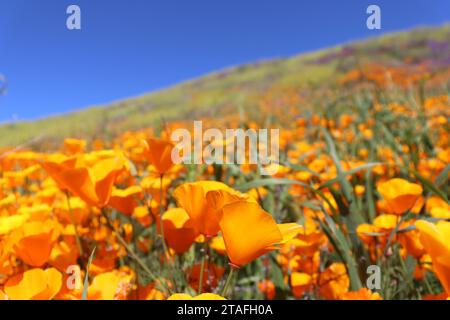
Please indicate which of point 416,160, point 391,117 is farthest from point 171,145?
point 391,117

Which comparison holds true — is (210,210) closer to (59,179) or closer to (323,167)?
(59,179)

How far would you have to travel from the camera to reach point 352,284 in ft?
2.95

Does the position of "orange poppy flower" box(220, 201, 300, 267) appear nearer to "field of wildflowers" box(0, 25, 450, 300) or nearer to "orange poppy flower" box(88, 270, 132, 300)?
"field of wildflowers" box(0, 25, 450, 300)

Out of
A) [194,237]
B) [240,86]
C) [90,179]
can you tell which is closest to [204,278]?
[194,237]

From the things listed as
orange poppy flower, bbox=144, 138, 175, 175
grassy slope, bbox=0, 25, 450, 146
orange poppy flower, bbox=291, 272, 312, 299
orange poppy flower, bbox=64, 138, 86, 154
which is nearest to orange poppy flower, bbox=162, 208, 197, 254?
orange poppy flower, bbox=144, 138, 175, 175

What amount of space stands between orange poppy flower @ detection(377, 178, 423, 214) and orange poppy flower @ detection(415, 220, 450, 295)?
57 centimetres

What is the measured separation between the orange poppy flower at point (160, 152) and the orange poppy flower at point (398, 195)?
1.74 feet

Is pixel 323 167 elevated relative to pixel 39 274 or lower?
elevated

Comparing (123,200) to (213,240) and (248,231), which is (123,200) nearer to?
(213,240)

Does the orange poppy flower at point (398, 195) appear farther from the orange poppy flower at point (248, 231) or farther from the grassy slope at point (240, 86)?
the grassy slope at point (240, 86)

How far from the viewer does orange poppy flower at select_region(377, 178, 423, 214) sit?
0.95 metres

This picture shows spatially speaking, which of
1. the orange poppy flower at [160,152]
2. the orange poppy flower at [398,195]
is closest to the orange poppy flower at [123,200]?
the orange poppy flower at [160,152]

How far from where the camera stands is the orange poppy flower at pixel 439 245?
393mm

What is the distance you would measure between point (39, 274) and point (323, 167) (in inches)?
60.6
